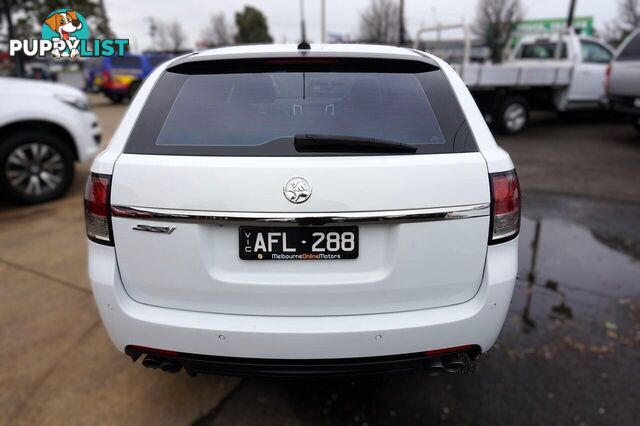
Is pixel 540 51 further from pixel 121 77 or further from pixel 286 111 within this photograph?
pixel 121 77

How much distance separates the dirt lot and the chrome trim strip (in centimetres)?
83

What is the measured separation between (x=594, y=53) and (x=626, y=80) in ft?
8.30

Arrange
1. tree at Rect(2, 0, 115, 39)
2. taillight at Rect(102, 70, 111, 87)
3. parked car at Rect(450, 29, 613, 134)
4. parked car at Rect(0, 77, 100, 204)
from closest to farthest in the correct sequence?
parked car at Rect(0, 77, 100, 204) → parked car at Rect(450, 29, 613, 134) → tree at Rect(2, 0, 115, 39) → taillight at Rect(102, 70, 111, 87)

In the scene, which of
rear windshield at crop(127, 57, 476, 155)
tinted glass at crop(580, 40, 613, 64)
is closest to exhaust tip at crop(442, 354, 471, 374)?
rear windshield at crop(127, 57, 476, 155)

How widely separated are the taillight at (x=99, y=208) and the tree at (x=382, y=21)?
3838cm

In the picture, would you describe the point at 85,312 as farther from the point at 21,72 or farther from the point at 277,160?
the point at 21,72

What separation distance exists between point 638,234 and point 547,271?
153 cm

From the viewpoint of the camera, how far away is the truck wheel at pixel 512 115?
10.4m

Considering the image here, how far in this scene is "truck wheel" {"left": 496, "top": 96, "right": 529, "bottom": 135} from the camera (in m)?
10.4

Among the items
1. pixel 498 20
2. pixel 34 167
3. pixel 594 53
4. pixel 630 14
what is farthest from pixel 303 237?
pixel 498 20

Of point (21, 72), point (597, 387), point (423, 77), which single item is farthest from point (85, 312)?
point (21, 72)

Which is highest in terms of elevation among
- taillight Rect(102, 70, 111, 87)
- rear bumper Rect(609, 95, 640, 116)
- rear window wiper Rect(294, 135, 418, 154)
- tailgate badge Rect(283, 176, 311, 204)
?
rear window wiper Rect(294, 135, 418, 154)

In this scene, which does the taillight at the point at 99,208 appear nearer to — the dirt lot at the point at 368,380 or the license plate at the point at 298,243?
the license plate at the point at 298,243

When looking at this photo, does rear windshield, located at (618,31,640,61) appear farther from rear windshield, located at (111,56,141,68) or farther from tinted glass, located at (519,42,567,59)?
rear windshield, located at (111,56,141,68)
